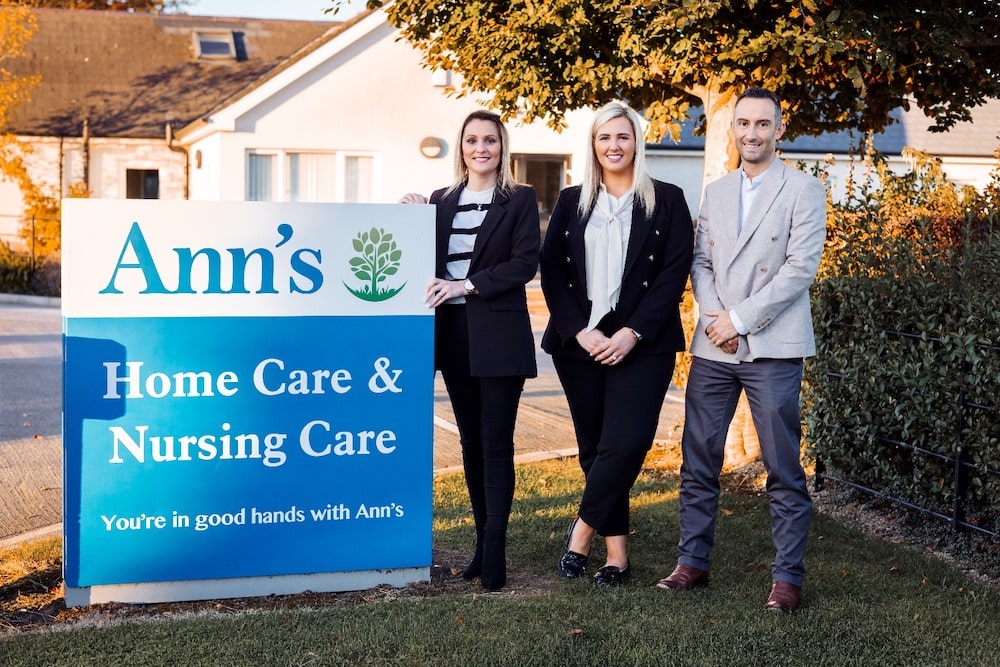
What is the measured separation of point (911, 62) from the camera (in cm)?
684

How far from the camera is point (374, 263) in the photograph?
4.62 metres

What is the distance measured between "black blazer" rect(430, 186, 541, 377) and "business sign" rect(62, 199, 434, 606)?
251 mm

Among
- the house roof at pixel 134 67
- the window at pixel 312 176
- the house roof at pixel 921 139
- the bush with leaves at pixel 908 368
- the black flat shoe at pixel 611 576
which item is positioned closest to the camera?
the black flat shoe at pixel 611 576

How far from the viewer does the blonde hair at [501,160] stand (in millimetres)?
4605

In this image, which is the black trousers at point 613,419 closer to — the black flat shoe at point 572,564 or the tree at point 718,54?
the black flat shoe at point 572,564

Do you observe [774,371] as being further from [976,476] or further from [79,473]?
[79,473]

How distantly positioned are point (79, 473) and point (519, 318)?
1.80 meters

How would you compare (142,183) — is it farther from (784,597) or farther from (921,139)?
(784,597)

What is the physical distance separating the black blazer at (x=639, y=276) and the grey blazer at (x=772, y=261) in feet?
0.50

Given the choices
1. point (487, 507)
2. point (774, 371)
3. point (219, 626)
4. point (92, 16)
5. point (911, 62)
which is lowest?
point (219, 626)

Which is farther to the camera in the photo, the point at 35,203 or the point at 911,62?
the point at 35,203

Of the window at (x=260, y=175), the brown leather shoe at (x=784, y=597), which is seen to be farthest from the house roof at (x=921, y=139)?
the brown leather shoe at (x=784, y=597)

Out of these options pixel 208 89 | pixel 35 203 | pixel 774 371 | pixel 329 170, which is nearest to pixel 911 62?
pixel 774 371

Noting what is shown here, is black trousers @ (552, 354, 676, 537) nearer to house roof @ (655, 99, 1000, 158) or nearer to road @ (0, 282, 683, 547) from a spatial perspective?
road @ (0, 282, 683, 547)
